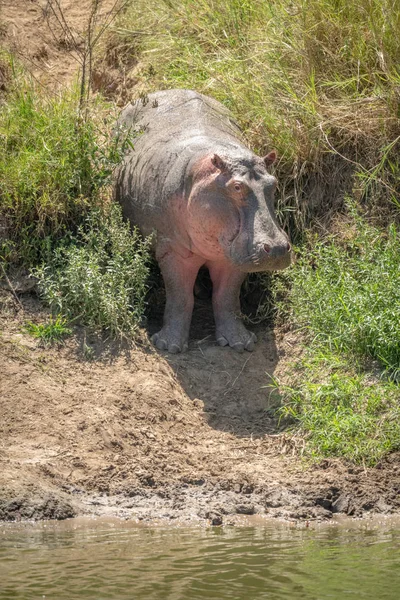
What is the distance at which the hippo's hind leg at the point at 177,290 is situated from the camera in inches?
335

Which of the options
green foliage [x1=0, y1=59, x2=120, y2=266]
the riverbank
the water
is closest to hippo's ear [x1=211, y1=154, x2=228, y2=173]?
green foliage [x1=0, y1=59, x2=120, y2=266]

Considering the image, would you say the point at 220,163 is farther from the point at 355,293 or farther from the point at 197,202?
the point at 355,293

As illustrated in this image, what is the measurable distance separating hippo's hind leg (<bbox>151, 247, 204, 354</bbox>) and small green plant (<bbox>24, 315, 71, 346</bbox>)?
2.23 feet

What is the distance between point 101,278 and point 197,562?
2.96m

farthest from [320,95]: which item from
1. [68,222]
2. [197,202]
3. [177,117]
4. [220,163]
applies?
[68,222]

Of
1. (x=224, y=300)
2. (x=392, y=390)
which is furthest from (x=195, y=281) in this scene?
(x=392, y=390)

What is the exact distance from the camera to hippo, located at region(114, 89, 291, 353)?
25.8 ft

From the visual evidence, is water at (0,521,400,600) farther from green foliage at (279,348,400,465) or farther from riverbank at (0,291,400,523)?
green foliage at (279,348,400,465)

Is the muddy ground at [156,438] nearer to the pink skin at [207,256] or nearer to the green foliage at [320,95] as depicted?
the pink skin at [207,256]

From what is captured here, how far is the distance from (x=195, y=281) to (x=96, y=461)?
2398 millimetres

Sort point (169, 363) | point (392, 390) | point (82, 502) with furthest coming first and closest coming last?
point (169, 363), point (392, 390), point (82, 502)

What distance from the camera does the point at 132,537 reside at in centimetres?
625

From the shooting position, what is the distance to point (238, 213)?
26.0ft

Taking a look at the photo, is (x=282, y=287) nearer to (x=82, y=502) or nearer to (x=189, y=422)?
(x=189, y=422)
